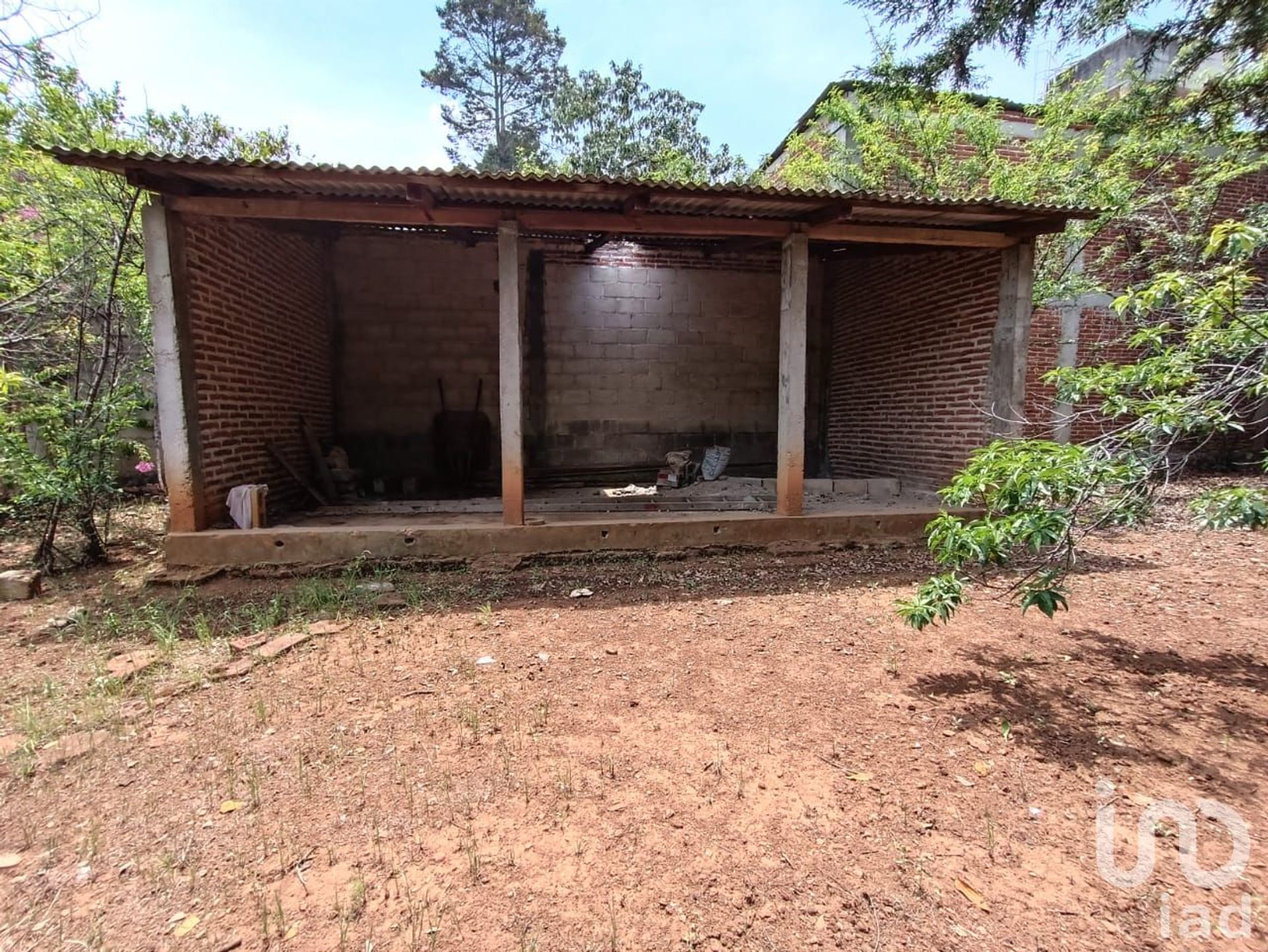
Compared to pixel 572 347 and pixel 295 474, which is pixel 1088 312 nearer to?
pixel 572 347

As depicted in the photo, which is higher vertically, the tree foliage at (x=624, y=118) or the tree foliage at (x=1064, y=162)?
the tree foliage at (x=624, y=118)

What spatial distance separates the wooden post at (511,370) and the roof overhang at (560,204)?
9.5 inches

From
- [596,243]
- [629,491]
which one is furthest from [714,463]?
[596,243]

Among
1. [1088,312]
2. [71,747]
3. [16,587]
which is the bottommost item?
[71,747]

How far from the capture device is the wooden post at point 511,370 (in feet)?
14.8

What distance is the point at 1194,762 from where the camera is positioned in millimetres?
2230

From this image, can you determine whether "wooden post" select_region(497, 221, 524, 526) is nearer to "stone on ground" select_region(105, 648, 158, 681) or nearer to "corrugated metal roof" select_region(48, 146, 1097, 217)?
"corrugated metal roof" select_region(48, 146, 1097, 217)

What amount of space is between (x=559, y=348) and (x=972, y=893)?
698 cm

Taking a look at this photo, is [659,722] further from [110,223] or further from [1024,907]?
[110,223]

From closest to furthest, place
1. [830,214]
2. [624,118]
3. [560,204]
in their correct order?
[560,204]
[830,214]
[624,118]

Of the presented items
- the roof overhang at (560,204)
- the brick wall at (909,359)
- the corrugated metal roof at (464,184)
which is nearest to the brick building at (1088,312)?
the brick wall at (909,359)

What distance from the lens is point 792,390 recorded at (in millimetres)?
5062

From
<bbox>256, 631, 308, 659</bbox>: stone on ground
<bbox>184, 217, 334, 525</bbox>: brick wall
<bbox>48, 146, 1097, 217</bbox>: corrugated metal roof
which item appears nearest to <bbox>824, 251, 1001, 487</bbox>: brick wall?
<bbox>48, 146, 1097, 217</bbox>: corrugated metal roof

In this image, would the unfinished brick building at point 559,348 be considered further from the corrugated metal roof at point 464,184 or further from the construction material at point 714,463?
the construction material at point 714,463
